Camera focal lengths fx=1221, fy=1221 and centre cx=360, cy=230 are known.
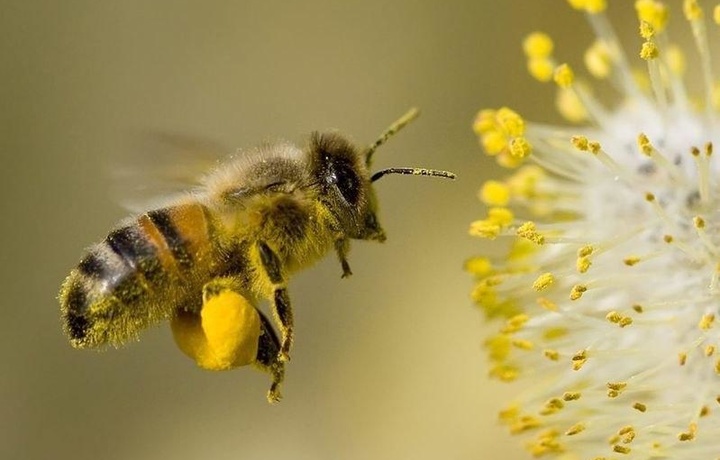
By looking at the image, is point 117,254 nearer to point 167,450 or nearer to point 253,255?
point 253,255

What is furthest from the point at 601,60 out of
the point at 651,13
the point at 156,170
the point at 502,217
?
the point at 156,170

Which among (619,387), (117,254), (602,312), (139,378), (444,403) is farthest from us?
(139,378)

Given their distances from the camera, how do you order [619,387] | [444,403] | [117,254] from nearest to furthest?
[117,254] < [619,387] < [444,403]

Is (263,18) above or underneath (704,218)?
above

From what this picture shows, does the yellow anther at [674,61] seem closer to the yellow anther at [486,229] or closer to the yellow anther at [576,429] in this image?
the yellow anther at [486,229]

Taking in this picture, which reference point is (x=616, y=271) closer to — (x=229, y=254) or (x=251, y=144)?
(x=229, y=254)

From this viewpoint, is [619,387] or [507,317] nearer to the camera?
[619,387]

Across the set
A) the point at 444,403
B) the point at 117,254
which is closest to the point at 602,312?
the point at 117,254
